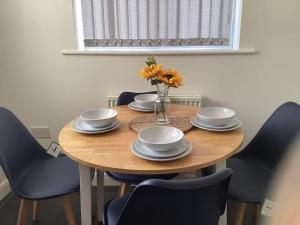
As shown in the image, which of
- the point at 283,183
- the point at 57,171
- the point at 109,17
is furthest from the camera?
the point at 109,17

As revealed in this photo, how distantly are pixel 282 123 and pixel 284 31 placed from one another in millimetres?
790

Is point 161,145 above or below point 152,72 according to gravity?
below

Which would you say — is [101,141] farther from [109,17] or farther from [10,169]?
[109,17]

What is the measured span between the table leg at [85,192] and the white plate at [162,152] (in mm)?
266

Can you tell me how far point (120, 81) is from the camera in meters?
2.28

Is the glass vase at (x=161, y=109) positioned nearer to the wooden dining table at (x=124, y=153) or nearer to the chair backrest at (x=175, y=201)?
the wooden dining table at (x=124, y=153)

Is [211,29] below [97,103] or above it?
above

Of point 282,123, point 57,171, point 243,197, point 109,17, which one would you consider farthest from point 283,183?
point 109,17

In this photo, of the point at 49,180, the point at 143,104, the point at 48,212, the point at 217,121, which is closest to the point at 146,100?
the point at 143,104

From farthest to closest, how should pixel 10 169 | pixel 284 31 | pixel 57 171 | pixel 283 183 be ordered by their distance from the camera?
pixel 284 31, pixel 57 171, pixel 10 169, pixel 283 183

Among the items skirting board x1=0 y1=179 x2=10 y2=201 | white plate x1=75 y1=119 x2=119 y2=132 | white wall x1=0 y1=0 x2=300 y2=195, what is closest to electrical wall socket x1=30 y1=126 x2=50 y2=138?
white wall x1=0 y1=0 x2=300 y2=195

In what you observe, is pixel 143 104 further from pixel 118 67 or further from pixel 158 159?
pixel 158 159

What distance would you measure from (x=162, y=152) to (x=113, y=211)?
1.24ft

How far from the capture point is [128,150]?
135cm
